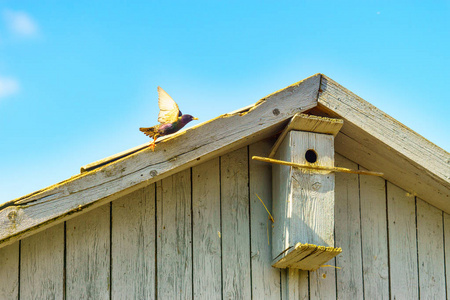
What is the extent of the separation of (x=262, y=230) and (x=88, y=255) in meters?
1.03

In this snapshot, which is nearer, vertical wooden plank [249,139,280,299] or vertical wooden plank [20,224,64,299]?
vertical wooden plank [20,224,64,299]

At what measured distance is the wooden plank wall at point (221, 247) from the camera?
321 cm

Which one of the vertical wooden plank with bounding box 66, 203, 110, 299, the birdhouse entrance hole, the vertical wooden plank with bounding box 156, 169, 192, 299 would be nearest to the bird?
the vertical wooden plank with bounding box 156, 169, 192, 299

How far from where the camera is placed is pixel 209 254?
346cm

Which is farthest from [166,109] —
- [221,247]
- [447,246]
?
[447,246]

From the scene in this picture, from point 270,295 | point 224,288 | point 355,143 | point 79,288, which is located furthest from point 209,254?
point 355,143


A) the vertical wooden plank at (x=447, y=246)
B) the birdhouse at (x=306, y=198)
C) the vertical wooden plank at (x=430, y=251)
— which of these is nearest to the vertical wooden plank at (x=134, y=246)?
the birdhouse at (x=306, y=198)

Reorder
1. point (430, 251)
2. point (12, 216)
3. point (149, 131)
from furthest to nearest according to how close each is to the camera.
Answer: point (430, 251) < point (149, 131) < point (12, 216)

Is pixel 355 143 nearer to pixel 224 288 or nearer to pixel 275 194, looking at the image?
pixel 275 194

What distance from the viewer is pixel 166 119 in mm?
3295

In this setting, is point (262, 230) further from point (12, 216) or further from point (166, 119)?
point (12, 216)

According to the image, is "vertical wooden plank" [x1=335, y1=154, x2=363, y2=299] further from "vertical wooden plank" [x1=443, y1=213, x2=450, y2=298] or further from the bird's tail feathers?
the bird's tail feathers

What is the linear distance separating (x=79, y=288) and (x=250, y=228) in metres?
1.04

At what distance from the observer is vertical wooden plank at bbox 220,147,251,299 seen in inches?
136
